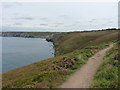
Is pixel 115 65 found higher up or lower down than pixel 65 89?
higher up

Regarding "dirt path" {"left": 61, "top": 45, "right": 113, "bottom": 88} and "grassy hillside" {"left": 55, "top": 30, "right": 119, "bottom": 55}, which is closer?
"dirt path" {"left": 61, "top": 45, "right": 113, "bottom": 88}


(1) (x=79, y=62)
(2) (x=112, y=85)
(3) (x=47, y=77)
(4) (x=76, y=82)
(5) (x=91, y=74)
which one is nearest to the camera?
(2) (x=112, y=85)

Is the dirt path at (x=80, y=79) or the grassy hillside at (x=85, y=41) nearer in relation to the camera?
the dirt path at (x=80, y=79)

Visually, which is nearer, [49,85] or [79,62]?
[49,85]

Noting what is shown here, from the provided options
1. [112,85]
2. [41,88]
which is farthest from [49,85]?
[112,85]

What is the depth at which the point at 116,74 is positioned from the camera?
63.6 ft

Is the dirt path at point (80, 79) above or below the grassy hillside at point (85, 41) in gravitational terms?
below

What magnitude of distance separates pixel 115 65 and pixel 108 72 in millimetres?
3384

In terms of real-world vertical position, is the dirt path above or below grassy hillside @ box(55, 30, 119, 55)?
below

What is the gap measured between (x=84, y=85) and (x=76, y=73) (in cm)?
488

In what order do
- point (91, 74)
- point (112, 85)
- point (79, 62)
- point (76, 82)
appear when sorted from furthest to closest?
1. point (79, 62)
2. point (91, 74)
3. point (76, 82)
4. point (112, 85)

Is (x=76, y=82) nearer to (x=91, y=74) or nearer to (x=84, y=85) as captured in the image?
(x=84, y=85)

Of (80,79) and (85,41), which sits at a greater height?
(85,41)

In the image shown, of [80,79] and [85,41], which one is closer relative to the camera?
[80,79]
